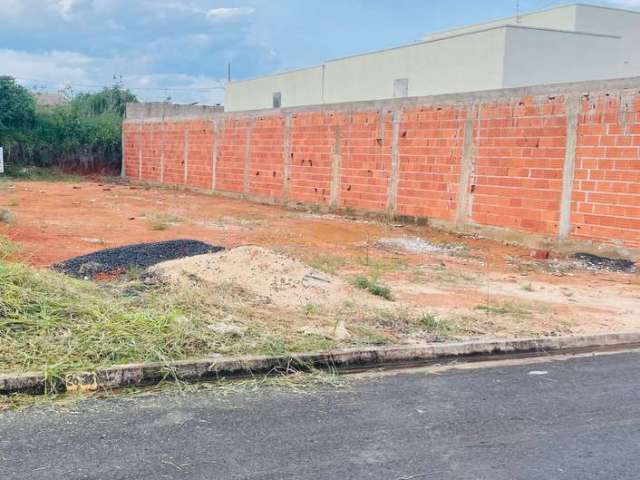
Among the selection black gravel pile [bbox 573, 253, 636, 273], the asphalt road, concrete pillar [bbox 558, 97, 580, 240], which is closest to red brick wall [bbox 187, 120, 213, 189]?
concrete pillar [bbox 558, 97, 580, 240]

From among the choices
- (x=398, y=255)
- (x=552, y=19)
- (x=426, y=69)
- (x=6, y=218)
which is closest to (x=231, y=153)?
(x=6, y=218)

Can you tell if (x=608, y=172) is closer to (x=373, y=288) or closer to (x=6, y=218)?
(x=373, y=288)

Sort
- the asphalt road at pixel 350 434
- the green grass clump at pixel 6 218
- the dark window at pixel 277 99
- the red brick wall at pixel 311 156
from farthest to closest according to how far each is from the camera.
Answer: the dark window at pixel 277 99
the red brick wall at pixel 311 156
the green grass clump at pixel 6 218
the asphalt road at pixel 350 434

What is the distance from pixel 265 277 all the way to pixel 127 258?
9.37ft

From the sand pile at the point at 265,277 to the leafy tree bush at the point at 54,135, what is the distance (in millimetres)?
29967

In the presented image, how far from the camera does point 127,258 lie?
10.1 metres

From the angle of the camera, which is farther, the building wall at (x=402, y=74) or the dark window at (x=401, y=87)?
the dark window at (x=401, y=87)

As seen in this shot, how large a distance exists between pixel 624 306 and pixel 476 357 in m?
3.61

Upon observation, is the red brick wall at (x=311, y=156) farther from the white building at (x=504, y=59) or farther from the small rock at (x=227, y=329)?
the small rock at (x=227, y=329)

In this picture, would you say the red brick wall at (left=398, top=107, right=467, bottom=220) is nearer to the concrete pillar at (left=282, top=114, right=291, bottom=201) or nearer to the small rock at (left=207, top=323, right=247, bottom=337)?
the concrete pillar at (left=282, top=114, right=291, bottom=201)

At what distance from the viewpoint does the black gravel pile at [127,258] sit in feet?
30.3

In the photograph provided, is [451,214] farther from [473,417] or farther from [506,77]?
[506,77]

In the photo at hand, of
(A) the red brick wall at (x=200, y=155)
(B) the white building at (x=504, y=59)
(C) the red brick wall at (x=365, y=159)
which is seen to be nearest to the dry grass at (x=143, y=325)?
(C) the red brick wall at (x=365, y=159)

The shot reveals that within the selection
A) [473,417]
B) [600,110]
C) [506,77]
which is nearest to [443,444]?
[473,417]
